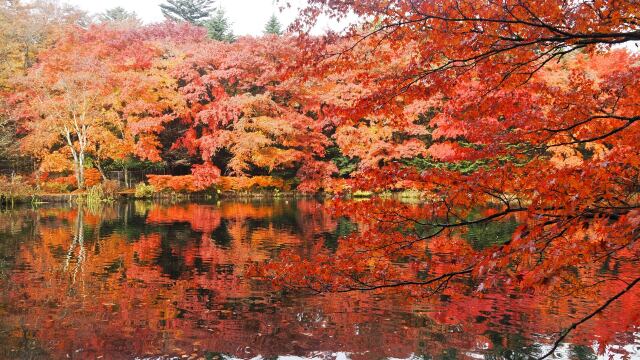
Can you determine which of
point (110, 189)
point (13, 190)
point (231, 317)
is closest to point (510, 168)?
point (231, 317)

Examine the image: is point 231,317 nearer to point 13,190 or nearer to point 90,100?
point 13,190

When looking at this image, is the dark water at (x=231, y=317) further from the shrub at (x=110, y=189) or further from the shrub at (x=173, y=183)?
the shrub at (x=173, y=183)

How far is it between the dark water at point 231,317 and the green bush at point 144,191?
1433 cm

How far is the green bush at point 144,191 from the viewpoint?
24969 millimetres

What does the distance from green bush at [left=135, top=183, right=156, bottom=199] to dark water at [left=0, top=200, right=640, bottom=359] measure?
14332 mm

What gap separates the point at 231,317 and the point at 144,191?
20.2 metres

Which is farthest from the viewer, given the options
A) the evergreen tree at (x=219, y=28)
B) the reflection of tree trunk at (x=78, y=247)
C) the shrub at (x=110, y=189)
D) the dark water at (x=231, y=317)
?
the evergreen tree at (x=219, y=28)

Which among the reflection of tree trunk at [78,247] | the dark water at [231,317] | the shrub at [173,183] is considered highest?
the shrub at [173,183]

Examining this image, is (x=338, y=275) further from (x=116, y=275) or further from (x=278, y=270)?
(x=116, y=275)

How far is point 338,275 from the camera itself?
19.4 ft

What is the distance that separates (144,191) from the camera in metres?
25.1

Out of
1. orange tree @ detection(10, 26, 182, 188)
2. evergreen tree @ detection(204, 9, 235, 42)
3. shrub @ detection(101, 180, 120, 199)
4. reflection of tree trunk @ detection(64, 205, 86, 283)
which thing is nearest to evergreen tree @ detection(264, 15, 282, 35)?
evergreen tree @ detection(204, 9, 235, 42)

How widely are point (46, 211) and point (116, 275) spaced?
41.5 feet

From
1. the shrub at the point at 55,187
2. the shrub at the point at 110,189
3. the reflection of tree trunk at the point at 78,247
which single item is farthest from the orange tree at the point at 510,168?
the shrub at the point at 55,187
